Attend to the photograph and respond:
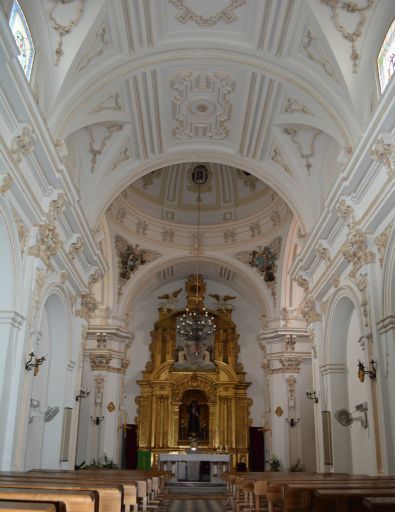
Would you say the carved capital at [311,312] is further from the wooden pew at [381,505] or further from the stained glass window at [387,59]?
the wooden pew at [381,505]

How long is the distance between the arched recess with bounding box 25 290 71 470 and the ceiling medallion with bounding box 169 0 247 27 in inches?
212

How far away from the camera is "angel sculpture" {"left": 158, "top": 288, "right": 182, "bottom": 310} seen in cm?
2105

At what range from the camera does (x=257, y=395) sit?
20.1 m

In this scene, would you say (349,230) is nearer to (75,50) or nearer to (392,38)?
(392,38)

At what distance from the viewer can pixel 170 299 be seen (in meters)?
21.1

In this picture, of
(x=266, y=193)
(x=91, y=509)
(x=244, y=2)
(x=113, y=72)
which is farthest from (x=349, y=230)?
(x=266, y=193)

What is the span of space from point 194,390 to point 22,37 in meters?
14.5

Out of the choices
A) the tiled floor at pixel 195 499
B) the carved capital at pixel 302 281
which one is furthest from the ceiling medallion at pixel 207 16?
the tiled floor at pixel 195 499

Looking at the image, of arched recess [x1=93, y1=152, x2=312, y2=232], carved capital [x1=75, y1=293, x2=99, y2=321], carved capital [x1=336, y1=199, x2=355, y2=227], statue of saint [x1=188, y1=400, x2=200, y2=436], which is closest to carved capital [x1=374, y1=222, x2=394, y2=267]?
carved capital [x1=336, y1=199, x2=355, y2=227]

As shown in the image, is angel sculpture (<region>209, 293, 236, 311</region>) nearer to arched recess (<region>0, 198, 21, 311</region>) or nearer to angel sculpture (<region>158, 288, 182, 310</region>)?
angel sculpture (<region>158, 288, 182, 310</region>)

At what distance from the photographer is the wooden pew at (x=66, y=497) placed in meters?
2.75

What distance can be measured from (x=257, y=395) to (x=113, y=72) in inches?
526

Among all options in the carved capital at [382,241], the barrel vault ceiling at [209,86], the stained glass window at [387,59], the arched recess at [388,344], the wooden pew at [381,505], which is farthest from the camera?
the barrel vault ceiling at [209,86]

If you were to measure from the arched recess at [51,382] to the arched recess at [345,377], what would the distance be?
5.17 m
